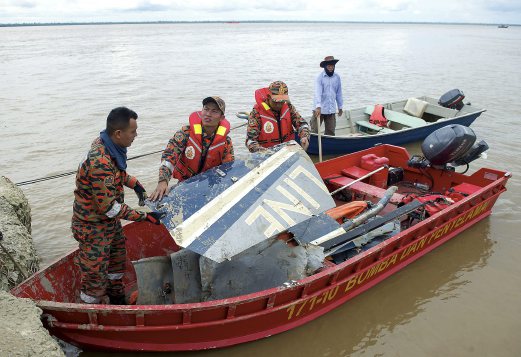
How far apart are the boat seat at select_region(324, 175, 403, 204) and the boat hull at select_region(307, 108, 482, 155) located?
75.3 inches

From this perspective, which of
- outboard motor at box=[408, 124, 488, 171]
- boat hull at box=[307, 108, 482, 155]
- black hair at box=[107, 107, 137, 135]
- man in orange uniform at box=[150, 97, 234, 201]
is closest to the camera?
black hair at box=[107, 107, 137, 135]

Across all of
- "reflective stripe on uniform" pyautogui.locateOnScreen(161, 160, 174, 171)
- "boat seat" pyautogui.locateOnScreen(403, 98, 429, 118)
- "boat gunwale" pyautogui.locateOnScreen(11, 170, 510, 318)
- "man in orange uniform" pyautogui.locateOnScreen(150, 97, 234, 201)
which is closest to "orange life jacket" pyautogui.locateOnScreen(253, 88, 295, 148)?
"man in orange uniform" pyautogui.locateOnScreen(150, 97, 234, 201)

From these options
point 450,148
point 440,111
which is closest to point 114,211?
point 450,148

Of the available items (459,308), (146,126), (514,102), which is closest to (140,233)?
(459,308)

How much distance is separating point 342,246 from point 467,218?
2650 mm

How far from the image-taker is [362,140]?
29.1 ft

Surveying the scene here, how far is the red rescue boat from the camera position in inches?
134

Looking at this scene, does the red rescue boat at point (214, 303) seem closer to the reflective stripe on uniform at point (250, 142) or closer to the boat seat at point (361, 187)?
the boat seat at point (361, 187)

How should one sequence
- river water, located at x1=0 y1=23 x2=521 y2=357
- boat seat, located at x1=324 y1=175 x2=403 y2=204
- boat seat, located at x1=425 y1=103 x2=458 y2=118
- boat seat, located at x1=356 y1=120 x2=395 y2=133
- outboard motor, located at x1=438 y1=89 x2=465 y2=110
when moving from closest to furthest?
river water, located at x1=0 y1=23 x2=521 y2=357, boat seat, located at x1=324 y1=175 x2=403 y2=204, boat seat, located at x1=356 y1=120 x2=395 y2=133, boat seat, located at x1=425 y1=103 x2=458 y2=118, outboard motor, located at x1=438 y1=89 x2=465 y2=110

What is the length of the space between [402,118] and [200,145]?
7.90m

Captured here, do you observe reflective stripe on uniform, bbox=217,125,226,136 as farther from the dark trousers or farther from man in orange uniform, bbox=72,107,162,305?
the dark trousers

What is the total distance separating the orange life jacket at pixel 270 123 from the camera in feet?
17.4

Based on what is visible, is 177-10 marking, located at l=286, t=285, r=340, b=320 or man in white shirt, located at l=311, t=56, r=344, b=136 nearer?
177-10 marking, located at l=286, t=285, r=340, b=320

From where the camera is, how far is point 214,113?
3854 millimetres
